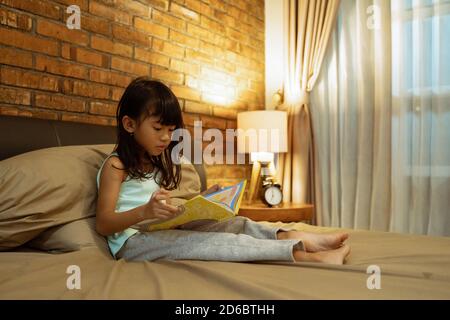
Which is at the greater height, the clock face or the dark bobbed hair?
the dark bobbed hair

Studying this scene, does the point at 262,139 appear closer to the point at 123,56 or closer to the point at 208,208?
the point at 123,56

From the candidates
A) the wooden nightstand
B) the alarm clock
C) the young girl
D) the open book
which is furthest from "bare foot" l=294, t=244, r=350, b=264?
the alarm clock

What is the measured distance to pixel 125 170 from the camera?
1379 mm

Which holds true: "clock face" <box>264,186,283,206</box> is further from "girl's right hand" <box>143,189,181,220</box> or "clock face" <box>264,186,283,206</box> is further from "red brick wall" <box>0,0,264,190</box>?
"girl's right hand" <box>143,189,181,220</box>

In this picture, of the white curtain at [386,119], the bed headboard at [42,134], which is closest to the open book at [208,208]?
the bed headboard at [42,134]

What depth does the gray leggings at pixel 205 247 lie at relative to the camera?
117cm

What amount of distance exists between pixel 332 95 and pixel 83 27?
70.5 inches

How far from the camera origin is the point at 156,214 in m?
1.16

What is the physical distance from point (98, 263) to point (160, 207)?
0.77 ft

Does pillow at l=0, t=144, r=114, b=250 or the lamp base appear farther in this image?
the lamp base

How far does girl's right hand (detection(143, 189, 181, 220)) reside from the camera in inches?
44.8

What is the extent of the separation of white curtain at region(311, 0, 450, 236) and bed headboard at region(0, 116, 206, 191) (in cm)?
168

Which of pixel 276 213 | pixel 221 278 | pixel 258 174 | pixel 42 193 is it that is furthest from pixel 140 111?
pixel 258 174
